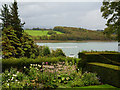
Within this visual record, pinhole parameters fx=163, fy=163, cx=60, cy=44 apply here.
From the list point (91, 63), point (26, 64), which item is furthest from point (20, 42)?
point (91, 63)

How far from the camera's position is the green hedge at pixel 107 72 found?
700 centimetres

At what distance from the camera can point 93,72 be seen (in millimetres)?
8539

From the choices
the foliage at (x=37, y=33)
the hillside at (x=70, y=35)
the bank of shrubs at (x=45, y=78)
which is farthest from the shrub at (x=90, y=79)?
the foliage at (x=37, y=33)

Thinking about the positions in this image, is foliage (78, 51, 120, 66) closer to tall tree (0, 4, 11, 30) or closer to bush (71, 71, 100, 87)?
bush (71, 71, 100, 87)

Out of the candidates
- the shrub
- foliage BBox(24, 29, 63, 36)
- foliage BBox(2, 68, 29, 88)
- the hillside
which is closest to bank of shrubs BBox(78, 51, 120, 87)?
the shrub

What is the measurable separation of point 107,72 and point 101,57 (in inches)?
69.4

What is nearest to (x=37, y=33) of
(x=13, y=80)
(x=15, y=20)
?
(x=15, y=20)

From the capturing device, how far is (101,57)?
9.20 metres

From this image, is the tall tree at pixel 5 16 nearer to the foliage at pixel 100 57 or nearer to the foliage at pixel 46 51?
the foliage at pixel 46 51

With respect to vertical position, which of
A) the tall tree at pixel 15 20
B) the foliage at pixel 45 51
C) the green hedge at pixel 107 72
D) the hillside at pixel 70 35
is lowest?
the green hedge at pixel 107 72

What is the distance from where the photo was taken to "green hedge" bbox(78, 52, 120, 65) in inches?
358

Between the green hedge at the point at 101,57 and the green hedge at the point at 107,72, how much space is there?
0.47m

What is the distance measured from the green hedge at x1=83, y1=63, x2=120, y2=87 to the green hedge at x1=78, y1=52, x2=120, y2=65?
0.47 metres

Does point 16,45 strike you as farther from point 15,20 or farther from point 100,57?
point 100,57
